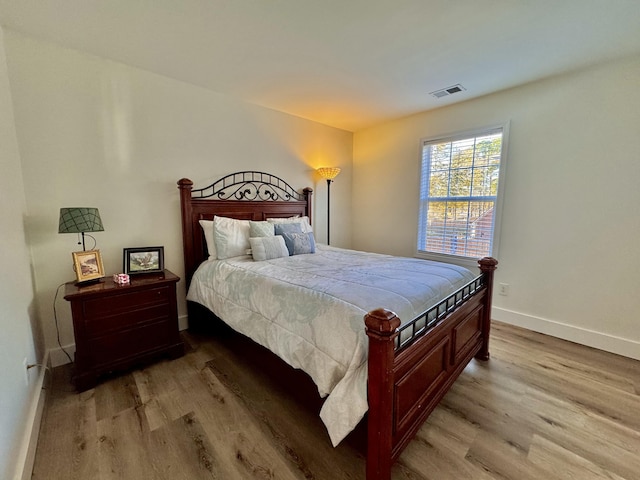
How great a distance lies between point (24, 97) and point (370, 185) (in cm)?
370

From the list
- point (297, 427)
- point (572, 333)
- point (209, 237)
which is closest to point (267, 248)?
point (209, 237)

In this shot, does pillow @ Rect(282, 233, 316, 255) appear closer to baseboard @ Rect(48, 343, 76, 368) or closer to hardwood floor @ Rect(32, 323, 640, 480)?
hardwood floor @ Rect(32, 323, 640, 480)

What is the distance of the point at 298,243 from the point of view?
2.87 metres

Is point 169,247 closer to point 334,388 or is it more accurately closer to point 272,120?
point 272,120

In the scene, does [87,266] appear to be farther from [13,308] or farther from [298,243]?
[298,243]

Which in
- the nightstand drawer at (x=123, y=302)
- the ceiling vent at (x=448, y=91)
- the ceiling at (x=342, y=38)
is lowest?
the nightstand drawer at (x=123, y=302)

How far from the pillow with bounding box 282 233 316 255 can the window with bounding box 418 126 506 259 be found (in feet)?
5.44

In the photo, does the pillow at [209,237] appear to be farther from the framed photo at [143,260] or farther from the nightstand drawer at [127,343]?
the nightstand drawer at [127,343]

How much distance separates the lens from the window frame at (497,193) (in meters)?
2.91

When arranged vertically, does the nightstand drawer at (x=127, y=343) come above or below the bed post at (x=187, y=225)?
below

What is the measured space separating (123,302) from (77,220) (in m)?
0.67

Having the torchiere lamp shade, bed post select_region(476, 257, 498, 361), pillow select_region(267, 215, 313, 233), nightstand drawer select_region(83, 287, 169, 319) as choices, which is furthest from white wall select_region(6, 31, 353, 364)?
bed post select_region(476, 257, 498, 361)

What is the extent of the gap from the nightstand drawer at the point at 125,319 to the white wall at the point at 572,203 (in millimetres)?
3456

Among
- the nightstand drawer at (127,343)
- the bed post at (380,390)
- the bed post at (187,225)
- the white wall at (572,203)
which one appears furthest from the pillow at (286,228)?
the white wall at (572,203)
